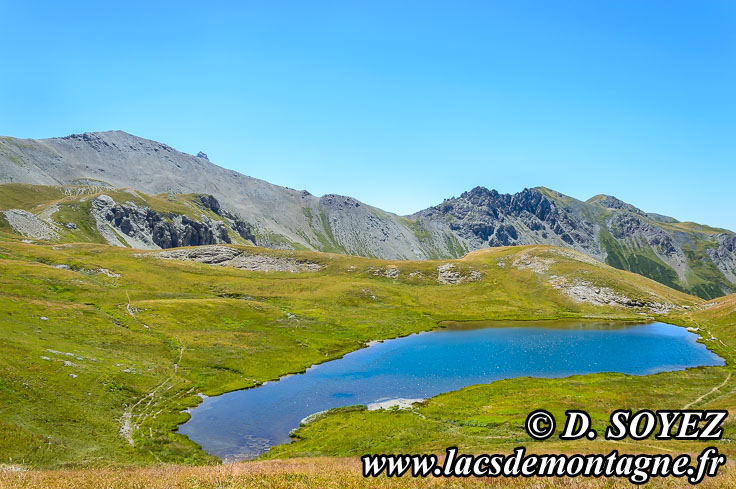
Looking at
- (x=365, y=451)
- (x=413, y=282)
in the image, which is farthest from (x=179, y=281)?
(x=365, y=451)

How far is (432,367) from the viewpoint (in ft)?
253

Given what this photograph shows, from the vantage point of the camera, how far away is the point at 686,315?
438 feet

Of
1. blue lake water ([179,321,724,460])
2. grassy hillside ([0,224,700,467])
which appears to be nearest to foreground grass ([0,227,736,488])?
grassy hillside ([0,224,700,467])

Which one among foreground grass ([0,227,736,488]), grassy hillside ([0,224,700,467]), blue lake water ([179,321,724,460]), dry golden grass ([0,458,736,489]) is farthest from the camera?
blue lake water ([179,321,724,460])

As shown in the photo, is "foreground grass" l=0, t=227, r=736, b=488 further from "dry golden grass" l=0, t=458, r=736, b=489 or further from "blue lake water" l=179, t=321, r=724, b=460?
"blue lake water" l=179, t=321, r=724, b=460

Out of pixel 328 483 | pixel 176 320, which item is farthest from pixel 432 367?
pixel 328 483

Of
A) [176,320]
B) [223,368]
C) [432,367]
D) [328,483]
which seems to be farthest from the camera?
[176,320]

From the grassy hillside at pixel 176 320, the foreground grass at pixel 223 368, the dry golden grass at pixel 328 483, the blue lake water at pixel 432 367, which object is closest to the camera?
the dry golden grass at pixel 328 483

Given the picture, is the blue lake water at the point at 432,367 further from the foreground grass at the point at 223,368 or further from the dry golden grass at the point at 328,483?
the dry golden grass at the point at 328,483

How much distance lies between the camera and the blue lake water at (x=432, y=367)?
50.1 meters

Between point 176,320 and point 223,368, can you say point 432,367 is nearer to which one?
point 223,368

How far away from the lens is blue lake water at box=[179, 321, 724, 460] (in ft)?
164

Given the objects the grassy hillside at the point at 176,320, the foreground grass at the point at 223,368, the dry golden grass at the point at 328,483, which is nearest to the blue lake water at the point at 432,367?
the foreground grass at the point at 223,368

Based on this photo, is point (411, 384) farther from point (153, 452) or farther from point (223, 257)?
point (223, 257)
